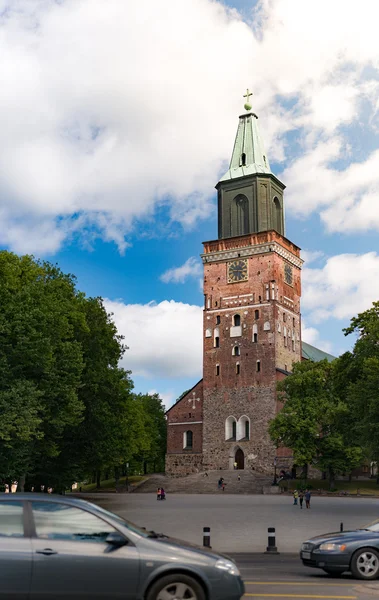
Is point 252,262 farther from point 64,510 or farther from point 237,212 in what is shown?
point 64,510

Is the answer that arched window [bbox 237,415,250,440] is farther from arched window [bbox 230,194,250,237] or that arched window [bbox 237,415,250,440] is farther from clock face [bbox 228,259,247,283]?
arched window [bbox 230,194,250,237]

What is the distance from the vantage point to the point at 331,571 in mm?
11984

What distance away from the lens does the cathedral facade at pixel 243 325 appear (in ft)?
234

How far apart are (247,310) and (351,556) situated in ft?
206

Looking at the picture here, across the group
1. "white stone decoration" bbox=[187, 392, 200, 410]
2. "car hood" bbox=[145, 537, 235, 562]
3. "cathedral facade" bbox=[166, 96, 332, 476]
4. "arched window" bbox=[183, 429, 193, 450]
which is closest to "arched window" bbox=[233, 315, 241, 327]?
"cathedral facade" bbox=[166, 96, 332, 476]

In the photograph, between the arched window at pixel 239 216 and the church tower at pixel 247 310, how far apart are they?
0.12 metres

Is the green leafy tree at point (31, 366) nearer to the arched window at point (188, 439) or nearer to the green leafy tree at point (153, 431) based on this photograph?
the arched window at point (188, 439)

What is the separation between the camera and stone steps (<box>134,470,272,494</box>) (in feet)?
210

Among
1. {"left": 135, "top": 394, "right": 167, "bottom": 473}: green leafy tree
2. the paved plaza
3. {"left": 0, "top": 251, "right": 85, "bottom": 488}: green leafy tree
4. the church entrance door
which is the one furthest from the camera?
{"left": 135, "top": 394, "right": 167, "bottom": 473}: green leafy tree

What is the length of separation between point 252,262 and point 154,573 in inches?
2720

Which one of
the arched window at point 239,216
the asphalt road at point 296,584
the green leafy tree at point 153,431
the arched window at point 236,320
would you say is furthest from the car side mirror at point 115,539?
the green leafy tree at point 153,431

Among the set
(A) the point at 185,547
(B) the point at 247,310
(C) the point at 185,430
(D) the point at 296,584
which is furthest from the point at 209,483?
(A) the point at 185,547

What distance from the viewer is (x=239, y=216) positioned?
7744cm

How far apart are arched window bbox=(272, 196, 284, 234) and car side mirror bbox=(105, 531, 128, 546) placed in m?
71.4
